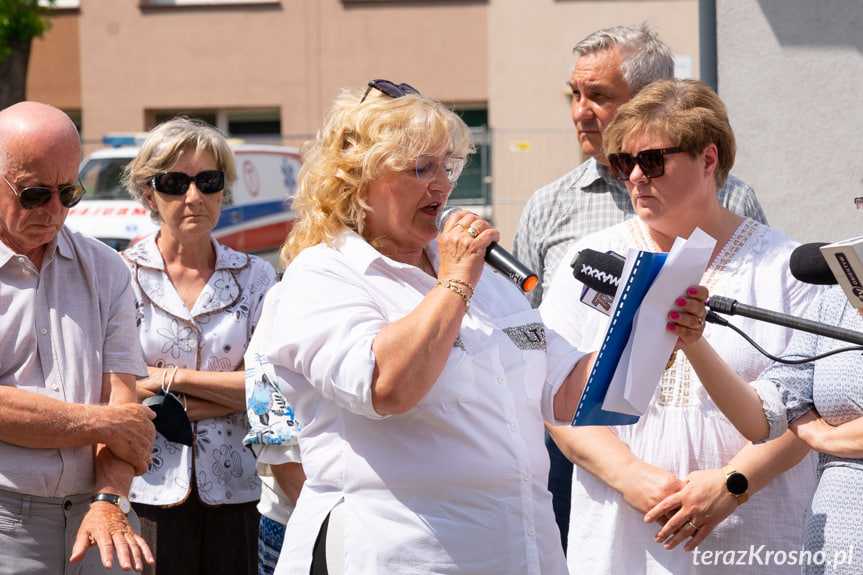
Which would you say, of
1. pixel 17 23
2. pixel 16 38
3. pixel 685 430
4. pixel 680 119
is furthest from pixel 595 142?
pixel 16 38

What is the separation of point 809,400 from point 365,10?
16856mm

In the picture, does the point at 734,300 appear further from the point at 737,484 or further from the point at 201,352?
the point at 201,352

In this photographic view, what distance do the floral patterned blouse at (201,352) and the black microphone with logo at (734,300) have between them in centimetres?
206

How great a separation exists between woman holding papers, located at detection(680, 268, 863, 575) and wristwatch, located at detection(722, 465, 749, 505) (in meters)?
0.17

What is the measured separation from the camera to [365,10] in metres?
18.7

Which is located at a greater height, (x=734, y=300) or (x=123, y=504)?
(x=734, y=300)

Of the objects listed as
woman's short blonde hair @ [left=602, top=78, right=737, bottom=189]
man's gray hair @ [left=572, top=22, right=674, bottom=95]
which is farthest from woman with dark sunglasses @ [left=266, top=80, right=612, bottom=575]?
man's gray hair @ [left=572, top=22, right=674, bottom=95]

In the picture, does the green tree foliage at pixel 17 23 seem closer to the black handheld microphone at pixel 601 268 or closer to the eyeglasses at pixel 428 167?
the eyeglasses at pixel 428 167

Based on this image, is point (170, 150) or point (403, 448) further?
point (170, 150)

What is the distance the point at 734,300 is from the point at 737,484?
1.10 m

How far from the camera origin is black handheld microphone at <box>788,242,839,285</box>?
2.02 m

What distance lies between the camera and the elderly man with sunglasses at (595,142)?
158 inches

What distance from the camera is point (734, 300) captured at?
1.97 meters

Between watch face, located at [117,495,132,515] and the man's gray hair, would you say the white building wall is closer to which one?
the man's gray hair
